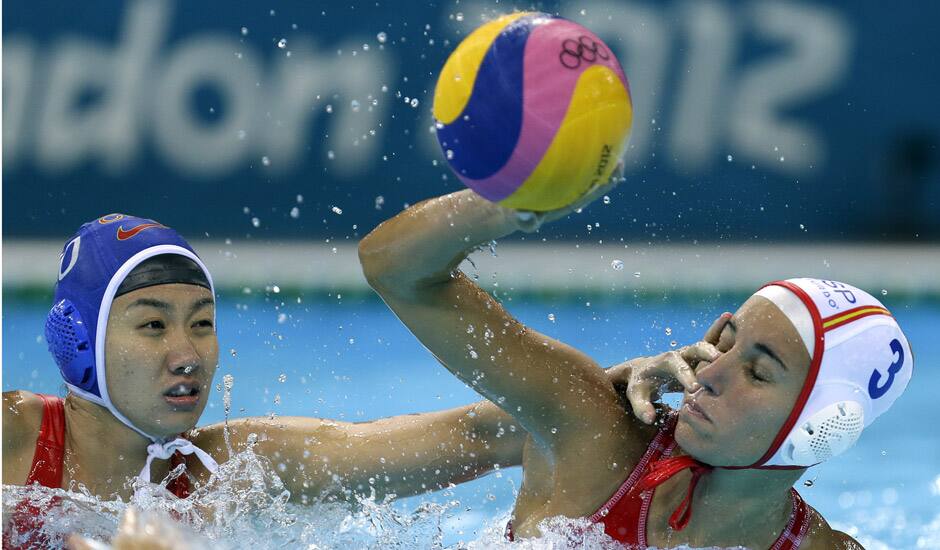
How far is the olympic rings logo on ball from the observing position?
1.87 meters

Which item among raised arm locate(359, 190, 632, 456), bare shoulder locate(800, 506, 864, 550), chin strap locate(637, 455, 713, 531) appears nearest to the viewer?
raised arm locate(359, 190, 632, 456)

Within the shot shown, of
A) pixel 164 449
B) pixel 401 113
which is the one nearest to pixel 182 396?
pixel 164 449

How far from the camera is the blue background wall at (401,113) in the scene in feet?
22.7

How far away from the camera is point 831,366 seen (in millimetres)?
2133

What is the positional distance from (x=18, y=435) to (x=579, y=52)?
1.45m

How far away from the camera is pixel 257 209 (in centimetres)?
706

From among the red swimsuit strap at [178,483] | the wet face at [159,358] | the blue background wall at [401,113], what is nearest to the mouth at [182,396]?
the wet face at [159,358]

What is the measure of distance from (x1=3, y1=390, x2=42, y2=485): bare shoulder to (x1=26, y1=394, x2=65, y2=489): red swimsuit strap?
0.01 m

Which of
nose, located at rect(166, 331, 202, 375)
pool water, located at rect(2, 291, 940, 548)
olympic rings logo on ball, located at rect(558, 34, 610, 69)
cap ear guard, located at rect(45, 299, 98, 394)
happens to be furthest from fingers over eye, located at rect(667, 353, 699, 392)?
cap ear guard, located at rect(45, 299, 98, 394)

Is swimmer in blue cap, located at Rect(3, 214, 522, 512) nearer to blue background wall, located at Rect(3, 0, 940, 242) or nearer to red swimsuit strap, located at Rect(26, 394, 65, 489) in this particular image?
red swimsuit strap, located at Rect(26, 394, 65, 489)

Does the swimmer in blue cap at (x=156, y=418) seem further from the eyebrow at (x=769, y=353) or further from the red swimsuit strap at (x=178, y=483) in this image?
the eyebrow at (x=769, y=353)

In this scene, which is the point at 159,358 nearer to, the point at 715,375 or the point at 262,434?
the point at 262,434

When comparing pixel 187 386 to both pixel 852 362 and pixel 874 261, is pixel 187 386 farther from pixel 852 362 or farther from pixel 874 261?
pixel 874 261

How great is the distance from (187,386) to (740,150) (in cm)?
506
